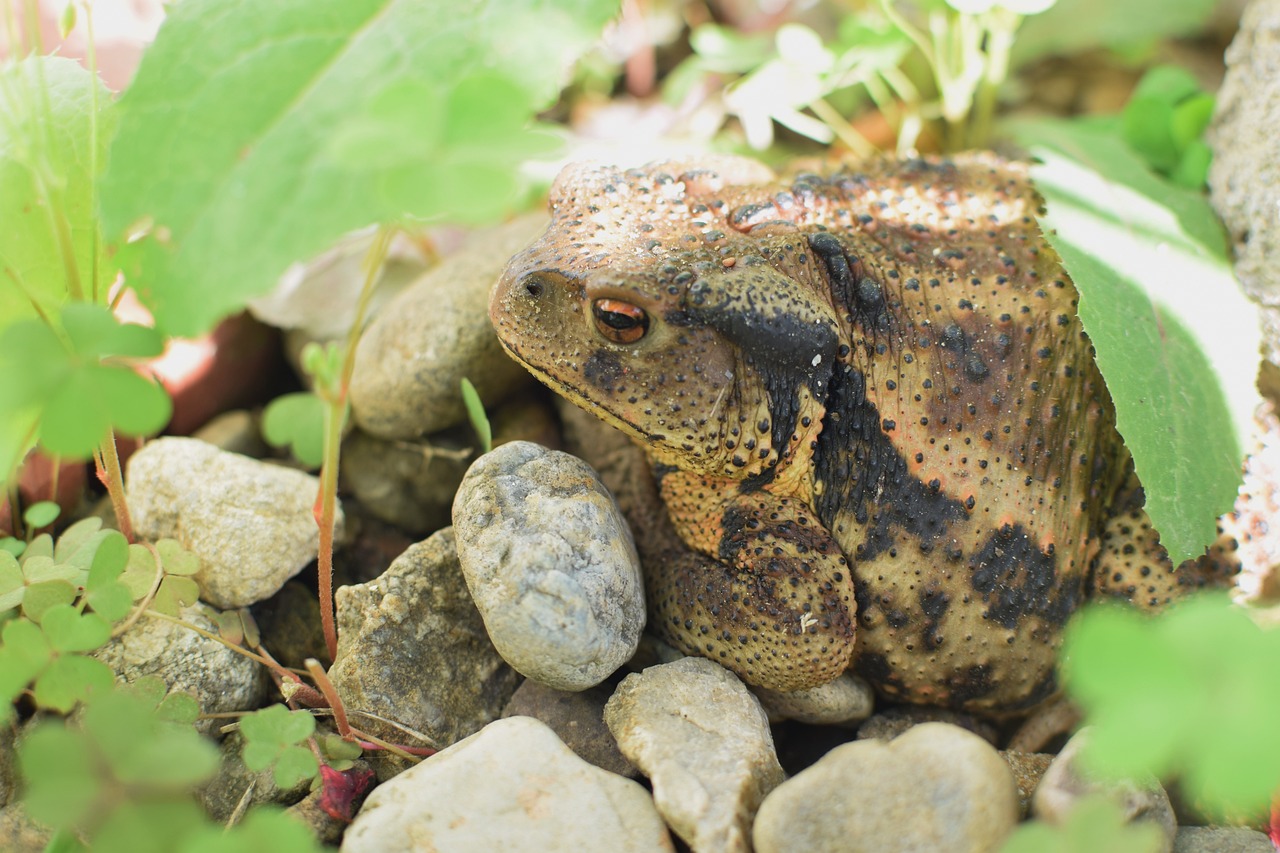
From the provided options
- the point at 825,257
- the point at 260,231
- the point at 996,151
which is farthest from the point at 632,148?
the point at 260,231

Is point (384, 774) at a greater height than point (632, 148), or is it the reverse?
point (632, 148)

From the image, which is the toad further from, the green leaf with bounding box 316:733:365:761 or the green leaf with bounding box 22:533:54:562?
the green leaf with bounding box 22:533:54:562

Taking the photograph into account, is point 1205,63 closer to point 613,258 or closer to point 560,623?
point 613,258

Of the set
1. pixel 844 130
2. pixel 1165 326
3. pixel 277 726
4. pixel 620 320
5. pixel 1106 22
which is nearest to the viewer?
pixel 277 726

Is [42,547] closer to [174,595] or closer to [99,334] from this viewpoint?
[174,595]

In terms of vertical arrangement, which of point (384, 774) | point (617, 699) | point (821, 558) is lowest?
point (384, 774)

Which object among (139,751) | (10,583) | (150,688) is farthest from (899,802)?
(10,583)

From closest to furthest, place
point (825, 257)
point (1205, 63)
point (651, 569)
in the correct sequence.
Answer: point (825, 257)
point (651, 569)
point (1205, 63)

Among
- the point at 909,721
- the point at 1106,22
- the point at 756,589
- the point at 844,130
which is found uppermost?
the point at 1106,22
